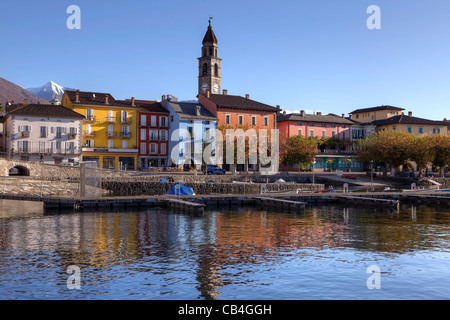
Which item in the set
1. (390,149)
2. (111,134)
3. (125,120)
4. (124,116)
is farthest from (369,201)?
(124,116)

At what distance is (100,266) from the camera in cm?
2016

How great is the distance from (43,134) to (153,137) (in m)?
21.0

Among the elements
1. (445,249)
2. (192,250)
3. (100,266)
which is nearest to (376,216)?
(445,249)

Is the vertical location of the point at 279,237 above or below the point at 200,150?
below

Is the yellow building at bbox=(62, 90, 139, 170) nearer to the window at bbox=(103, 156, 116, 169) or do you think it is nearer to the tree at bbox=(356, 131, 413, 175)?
the window at bbox=(103, 156, 116, 169)

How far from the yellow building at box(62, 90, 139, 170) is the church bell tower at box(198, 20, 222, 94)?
117 ft

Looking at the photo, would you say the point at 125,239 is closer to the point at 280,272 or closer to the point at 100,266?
the point at 100,266

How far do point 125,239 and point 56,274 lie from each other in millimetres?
8544

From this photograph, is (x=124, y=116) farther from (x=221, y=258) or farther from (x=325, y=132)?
(x=221, y=258)

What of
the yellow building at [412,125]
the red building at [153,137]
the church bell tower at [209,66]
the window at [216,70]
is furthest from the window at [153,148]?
the yellow building at [412,125]

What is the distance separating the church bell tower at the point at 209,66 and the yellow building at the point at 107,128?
35.7 meters

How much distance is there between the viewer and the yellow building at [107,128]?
8269 centimetres

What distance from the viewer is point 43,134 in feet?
253

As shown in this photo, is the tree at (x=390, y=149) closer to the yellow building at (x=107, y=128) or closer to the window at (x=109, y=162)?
the yellow building at (x=107, y=128)
